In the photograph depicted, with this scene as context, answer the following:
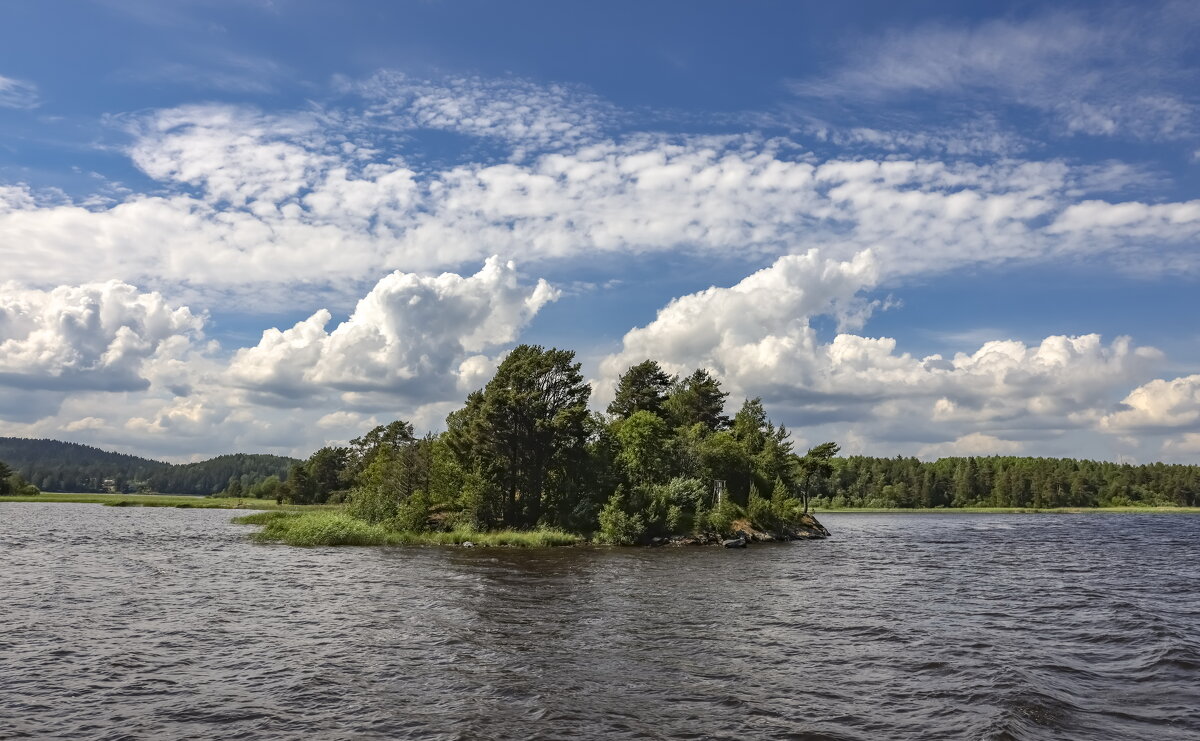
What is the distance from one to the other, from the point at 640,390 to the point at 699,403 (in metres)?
15.4

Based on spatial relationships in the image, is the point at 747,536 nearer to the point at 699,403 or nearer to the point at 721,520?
the point at 721,520

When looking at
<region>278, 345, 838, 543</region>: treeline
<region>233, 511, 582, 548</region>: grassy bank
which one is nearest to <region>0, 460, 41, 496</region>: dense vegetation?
<region>278, 345, 838, 543</region>: treeline

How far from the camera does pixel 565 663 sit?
78.0ft

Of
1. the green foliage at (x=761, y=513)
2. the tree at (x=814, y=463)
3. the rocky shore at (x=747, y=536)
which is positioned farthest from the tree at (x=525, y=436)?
the tree at (x=814, y=463)

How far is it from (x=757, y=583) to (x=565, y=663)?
23.2 metres

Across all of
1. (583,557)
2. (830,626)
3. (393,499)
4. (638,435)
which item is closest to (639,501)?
(638,435)

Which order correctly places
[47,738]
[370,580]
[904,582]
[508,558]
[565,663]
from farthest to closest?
[508,558] < [904,582] < [370,580] < [565,663] < [47,738]

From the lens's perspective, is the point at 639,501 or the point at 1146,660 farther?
the point at 639,501

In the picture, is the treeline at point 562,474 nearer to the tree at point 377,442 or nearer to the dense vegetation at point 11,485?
the tree at point 377,442

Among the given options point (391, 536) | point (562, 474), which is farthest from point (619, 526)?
point (391, 536)

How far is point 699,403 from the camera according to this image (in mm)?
118375

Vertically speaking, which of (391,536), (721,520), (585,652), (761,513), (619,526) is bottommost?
(391,536)

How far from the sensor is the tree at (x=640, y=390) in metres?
106

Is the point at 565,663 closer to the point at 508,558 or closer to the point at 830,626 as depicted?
the point at 830,626
